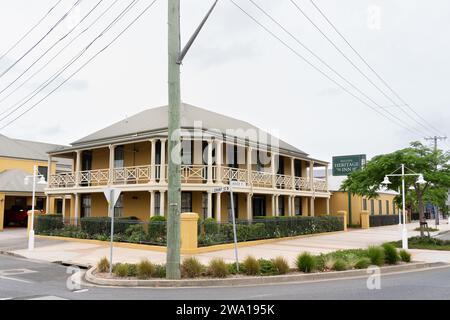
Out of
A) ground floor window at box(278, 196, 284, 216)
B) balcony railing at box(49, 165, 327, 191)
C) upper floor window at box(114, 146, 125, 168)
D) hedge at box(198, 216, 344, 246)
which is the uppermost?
upper floor window at box(114, 146, 125, 168)

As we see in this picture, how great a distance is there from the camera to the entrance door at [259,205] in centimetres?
2834

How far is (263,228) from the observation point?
2152 centimetres

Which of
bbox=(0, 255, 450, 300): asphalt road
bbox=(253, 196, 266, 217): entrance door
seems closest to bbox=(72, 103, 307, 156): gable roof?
bbox=(253, 196, 266, 217): entrance door

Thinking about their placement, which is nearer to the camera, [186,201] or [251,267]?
[251,267]

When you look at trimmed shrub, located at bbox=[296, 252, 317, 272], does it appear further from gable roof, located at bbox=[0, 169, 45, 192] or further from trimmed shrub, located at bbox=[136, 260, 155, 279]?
gable roof, located at bbox=[0, 169, 45, 192]

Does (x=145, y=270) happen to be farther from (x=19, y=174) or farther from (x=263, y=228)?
(x=19, y=174)

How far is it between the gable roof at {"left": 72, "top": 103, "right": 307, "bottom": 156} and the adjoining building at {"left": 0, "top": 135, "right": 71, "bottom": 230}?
30.2ft

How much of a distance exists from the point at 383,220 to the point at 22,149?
3470 cm

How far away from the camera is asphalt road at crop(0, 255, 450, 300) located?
8.99 metres

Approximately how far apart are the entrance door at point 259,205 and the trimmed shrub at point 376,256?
14.8 metres

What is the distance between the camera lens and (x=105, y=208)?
27000mm

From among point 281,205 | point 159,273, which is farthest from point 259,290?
point 281,205
